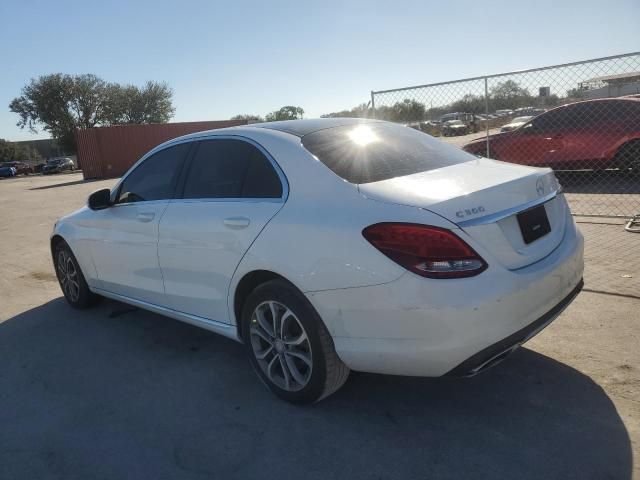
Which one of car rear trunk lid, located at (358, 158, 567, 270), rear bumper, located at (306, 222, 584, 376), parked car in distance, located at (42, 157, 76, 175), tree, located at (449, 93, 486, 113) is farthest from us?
parked car in distance, located at (42, 157, 76, 175)

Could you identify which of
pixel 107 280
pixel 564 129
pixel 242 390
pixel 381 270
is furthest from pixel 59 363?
pixel 564 129

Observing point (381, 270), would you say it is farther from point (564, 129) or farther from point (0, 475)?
point (564, 129)

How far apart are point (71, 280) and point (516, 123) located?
326 inches

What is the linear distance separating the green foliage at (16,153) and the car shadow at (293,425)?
69811mm

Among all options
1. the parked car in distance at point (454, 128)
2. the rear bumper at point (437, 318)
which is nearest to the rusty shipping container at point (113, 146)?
the parked car in distance at point (454, 128)

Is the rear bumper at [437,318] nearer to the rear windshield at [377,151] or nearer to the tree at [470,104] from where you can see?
the rear windshield at [377,151]

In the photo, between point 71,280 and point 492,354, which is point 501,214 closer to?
point 492,354

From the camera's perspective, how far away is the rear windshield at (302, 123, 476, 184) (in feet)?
9.63

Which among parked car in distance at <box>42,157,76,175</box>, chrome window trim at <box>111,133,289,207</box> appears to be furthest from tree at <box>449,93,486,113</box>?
parked car in distance at <box>42,157,76,175</box>

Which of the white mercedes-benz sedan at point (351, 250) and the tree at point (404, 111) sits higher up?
the tree at point (404, 111)

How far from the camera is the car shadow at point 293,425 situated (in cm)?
249

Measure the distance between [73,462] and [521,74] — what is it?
6.58 meters

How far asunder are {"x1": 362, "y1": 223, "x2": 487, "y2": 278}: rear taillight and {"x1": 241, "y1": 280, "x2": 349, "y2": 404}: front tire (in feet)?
2.12

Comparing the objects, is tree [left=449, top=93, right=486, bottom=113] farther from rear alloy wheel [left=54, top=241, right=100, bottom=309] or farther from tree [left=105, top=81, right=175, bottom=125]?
tree [left=105, top=81, right=175, bottom=125]
